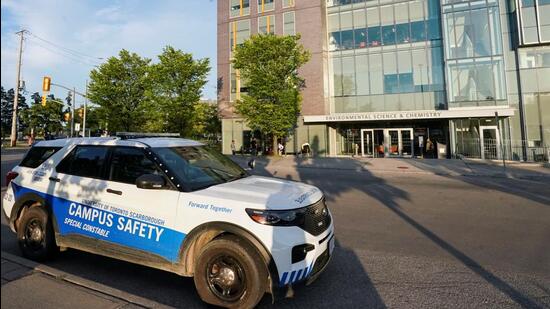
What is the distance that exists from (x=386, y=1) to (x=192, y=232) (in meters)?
29.2

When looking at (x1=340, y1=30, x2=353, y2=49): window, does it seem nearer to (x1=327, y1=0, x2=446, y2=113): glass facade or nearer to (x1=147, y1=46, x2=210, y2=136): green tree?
(x1=327, y1=0, x2=446, y2=113): glass facade

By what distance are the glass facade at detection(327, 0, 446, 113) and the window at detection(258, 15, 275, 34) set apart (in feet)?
17.6

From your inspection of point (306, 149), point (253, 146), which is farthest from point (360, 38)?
point (253, 146)

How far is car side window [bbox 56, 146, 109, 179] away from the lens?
13.4ft

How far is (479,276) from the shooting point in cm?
399

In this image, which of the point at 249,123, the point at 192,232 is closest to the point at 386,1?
the point at 249,123

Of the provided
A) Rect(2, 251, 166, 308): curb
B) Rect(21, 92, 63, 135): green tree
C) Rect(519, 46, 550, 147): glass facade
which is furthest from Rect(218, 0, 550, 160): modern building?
Rect(21, 92, 63, 135): green tree

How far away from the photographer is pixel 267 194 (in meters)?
3.39

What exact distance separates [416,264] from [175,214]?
3.20 meters

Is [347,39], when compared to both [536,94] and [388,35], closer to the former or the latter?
[388,35]

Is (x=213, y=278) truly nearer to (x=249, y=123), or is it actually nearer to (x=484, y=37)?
(x=249, y=123)

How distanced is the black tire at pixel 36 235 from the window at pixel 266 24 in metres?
29.1

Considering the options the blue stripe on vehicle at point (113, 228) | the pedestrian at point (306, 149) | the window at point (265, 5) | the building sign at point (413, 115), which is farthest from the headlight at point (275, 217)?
the window at point (265, 5)

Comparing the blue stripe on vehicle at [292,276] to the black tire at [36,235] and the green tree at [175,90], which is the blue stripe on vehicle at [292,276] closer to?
the black tire at [36,235]
